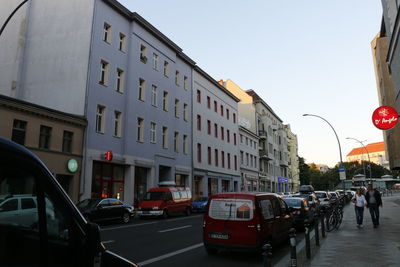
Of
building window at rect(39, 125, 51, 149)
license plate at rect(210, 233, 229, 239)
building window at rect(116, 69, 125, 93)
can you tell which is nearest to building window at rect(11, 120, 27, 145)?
building window at rect(39, 125, 51, 149)

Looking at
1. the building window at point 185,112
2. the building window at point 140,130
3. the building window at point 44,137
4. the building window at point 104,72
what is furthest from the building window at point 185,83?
the building window at point 44,137

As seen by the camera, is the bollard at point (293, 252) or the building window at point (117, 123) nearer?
the bollard at point (293, 252)

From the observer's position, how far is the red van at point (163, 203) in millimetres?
22234

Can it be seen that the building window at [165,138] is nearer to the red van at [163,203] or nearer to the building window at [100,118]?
the red van at [163,203]

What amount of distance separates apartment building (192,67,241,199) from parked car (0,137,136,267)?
112ft

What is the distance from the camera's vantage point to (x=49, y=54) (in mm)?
26312

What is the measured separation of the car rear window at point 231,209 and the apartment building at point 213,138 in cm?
2714

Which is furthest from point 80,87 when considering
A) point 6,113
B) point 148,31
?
point 148,31

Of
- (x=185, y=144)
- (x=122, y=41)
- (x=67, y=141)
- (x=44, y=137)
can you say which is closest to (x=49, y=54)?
(x=122, y=41)

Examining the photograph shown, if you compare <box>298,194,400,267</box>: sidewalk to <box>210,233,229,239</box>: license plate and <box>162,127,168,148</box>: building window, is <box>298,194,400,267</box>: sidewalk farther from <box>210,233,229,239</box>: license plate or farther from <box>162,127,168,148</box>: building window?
<box>162,127,168,148</box>: building window

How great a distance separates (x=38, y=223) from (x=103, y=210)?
1628 cm

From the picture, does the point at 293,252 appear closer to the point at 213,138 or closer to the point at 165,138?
the point at 165,138

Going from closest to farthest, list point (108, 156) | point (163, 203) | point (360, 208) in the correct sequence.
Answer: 1. point (360, 208)
2. point (163, 203)
3. point (108, 156)

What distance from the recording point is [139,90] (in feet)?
96.7
